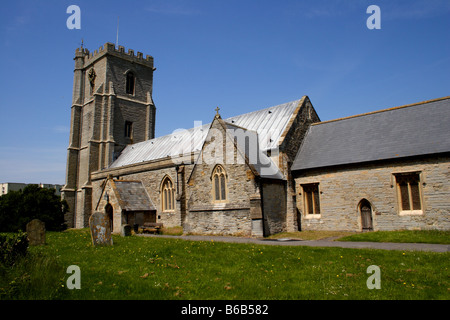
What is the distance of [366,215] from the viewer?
61.0ft

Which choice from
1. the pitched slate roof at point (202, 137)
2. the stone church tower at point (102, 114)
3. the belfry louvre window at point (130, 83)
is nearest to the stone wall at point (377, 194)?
the pitched slate roof at point (202, 137)

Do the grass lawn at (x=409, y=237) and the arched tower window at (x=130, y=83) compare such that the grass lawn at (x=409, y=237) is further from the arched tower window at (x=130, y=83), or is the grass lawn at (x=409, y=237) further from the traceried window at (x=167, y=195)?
the arched tower window at (x=130, y=83)

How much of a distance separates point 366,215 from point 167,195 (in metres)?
15.4

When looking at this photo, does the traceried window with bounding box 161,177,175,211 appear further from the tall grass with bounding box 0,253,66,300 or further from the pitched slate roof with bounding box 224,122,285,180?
the tall grass with bounding box 0,253,66,300

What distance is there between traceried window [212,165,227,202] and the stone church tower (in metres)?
21.5

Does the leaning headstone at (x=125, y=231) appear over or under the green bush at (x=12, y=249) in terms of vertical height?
under

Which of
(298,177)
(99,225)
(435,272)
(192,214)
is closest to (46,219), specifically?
(192,214)

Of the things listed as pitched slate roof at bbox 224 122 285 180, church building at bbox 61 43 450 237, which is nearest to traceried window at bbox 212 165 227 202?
church building at bbox 61 43 450 237

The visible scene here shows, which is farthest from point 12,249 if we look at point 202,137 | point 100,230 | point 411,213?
point 202,137

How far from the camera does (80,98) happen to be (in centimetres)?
4316

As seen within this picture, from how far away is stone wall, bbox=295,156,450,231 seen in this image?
16.5 m

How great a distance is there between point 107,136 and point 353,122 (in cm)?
2843

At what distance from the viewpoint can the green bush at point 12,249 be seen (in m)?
7.60

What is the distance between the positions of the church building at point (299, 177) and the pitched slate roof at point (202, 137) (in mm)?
125
